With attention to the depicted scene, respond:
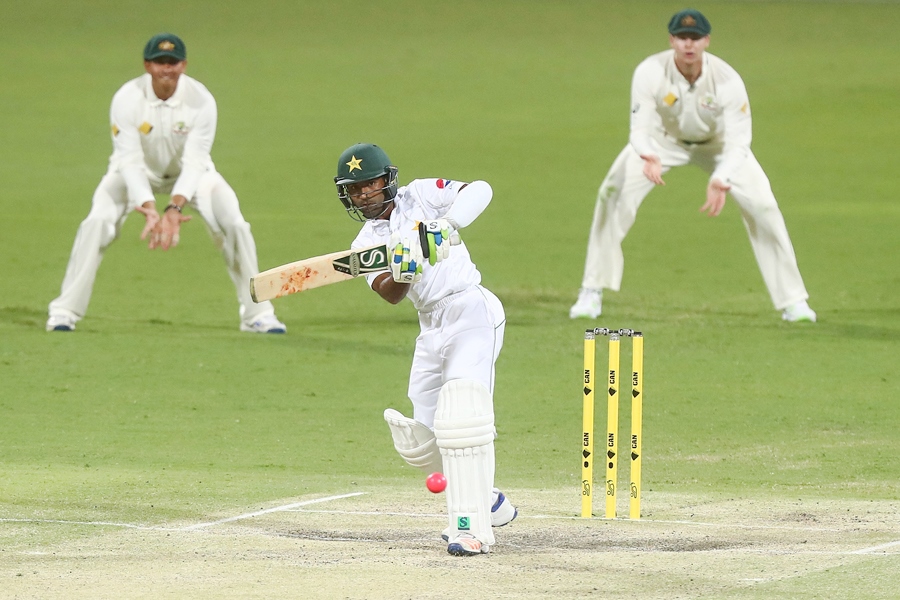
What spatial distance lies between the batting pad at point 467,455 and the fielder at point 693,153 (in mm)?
6287

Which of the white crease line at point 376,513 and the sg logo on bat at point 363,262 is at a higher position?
the sg logo on bat at point 363,262

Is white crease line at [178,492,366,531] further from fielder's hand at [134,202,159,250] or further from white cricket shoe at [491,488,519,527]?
fielder's hand at [134,202,159,250]

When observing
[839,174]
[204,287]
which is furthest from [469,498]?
[839,174]

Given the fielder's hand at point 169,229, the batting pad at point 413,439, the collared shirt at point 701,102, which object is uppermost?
the collared shirt at point 701,102

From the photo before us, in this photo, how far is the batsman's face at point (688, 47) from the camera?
42.2 ft

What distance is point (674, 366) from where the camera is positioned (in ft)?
39.3

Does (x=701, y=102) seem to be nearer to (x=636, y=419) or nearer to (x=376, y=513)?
(x=636, y=419)

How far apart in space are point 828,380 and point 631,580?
226 inches

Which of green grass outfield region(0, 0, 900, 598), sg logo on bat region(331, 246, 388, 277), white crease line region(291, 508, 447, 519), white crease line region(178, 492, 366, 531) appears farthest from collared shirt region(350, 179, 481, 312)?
green grass outfield region(0, 0, 900, 598)

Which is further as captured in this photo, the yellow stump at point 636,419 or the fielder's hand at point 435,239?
the yellow stump at point 636,419

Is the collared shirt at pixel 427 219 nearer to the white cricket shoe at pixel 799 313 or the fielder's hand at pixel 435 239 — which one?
the fielder's hand at pixel 435 239

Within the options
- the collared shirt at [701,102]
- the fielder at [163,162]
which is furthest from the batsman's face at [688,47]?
the fielder at [163,162]

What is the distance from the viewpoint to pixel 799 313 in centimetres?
1365

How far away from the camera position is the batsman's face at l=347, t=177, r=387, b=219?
22.3 feet
